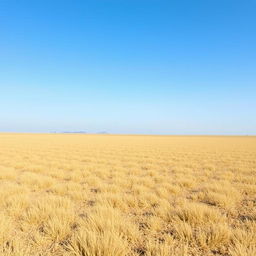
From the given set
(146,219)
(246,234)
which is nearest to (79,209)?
(146,219)

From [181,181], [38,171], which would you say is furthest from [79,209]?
[38,171]

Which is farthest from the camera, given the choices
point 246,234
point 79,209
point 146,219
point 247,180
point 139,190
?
point 247,180

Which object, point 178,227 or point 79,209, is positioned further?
point 79,209

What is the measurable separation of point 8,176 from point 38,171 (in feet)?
5.16

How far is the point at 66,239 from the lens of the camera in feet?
9.82

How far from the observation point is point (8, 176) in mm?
7414

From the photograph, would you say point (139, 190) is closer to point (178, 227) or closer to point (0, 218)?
point (178, 227)

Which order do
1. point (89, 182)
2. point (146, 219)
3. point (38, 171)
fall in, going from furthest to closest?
point (38, 171) < point (89, 182) < point (146, 219)

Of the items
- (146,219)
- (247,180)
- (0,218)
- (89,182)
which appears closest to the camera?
(0,218)

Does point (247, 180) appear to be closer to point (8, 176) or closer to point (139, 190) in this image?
point (139, 190)

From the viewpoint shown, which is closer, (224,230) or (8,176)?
(224,230)

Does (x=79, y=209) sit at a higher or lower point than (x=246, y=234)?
lower

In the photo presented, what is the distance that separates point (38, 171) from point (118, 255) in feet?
25.0

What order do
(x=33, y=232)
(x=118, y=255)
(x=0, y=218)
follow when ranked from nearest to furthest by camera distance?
(x=118, y=255), (x=33, y=232), (x=0, y=218)
